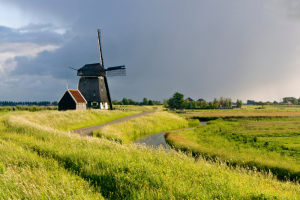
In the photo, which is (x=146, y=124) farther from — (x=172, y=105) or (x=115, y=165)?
(x=172, y=105)

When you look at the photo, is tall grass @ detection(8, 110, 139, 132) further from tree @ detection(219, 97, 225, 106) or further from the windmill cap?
tree @ detection(219, 97, 225, 106)

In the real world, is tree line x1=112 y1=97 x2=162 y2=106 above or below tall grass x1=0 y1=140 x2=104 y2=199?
above

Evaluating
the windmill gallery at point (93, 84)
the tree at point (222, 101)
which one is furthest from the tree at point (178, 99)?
A: the tree at point (222, 101)

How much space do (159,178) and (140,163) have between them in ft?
5.30

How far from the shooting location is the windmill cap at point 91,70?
45375 mm

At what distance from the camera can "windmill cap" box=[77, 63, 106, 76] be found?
45.4 meters

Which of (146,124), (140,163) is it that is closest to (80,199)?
(140,163)

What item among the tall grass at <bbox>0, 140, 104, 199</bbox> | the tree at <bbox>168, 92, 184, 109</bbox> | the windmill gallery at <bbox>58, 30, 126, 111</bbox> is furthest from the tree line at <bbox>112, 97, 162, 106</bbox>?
the tall grass at <bbox>0, 140, 104, 199</bbox>

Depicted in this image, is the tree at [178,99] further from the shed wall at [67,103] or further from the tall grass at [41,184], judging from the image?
the tall grass at [41,184]

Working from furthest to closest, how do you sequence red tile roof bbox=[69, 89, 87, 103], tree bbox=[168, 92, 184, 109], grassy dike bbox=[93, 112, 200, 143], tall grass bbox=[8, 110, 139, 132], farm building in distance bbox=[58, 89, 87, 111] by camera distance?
tree bbox=[168, 92, 184, 109] → red tile roof bbox=[69, 89, 87, 103] → farm building in distance bbox=[58, 89, 87, 111] → tall grass bbox=[8, 110, 139, 132] → grassy dike bbox=[93, 112, 200, 143]

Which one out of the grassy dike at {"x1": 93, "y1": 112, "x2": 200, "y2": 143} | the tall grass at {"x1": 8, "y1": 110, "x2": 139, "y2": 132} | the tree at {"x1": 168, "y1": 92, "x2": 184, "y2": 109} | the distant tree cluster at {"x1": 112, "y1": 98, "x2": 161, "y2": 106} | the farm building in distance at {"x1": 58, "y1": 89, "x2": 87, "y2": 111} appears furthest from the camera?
the distant tree cluster at {"x1": 112, "y1": 98, "x2": 161, "y2": 106}

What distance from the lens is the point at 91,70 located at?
45.8m

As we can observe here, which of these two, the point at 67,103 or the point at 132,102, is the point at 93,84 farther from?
the point at 132,102

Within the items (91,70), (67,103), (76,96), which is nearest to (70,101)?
(67,103)
